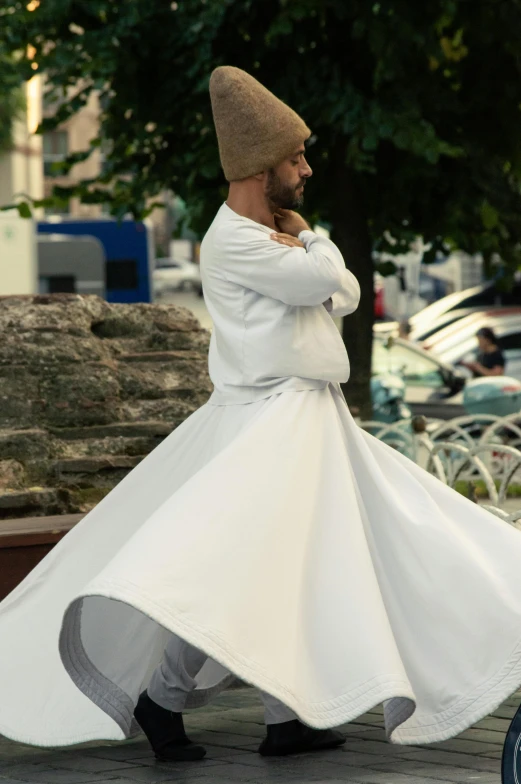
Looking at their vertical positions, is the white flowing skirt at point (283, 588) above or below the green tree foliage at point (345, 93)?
below

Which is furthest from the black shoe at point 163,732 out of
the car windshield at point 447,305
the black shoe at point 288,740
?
the car windshield at point 447,305

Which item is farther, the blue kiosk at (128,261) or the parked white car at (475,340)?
the blue kiosk at (128,261)

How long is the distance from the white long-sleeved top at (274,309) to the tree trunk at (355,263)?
608 cm

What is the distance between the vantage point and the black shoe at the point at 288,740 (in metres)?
4.50

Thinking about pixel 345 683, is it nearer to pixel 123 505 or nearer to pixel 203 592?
pixel 203 592

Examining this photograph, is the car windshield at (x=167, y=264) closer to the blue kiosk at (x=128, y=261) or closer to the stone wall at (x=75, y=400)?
the blue kiosk at (x=128, y=261)

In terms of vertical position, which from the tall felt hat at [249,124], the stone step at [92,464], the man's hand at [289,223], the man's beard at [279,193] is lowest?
the stone step at [92,464]

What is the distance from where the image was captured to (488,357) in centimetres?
1662

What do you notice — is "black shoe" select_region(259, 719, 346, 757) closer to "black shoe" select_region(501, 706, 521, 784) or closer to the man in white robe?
the man in white robe

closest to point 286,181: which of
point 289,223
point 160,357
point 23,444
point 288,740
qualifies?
point 289,223

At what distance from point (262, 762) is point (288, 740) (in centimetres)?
11

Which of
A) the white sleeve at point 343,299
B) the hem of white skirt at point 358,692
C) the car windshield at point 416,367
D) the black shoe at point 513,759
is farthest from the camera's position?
the car windshield at point 416,367

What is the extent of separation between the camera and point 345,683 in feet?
13.3

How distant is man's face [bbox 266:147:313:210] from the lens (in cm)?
461
